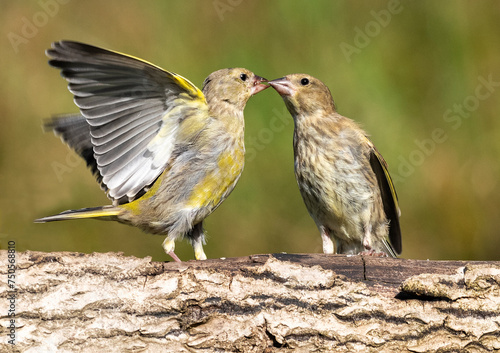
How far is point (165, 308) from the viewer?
110 inches

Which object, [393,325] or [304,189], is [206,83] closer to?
[304,189]

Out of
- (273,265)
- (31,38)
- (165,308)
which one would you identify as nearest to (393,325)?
(273,265)

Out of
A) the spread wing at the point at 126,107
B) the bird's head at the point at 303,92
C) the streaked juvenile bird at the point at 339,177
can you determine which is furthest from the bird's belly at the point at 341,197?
the spread wing at the point at 126,107

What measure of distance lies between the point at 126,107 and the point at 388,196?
168 centimetres

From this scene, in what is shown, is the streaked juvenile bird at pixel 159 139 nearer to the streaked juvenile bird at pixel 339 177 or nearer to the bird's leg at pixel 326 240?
the streaked juvenile bird at pixel 339 177

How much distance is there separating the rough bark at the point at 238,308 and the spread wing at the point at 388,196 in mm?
1202

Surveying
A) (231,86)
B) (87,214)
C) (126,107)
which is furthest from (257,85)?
(87,214)

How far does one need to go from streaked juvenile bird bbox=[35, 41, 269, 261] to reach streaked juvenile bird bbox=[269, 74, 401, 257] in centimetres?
44

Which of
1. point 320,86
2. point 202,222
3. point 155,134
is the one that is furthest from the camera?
point 320,86

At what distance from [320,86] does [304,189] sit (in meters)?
0.65

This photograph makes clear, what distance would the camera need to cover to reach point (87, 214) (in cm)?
350

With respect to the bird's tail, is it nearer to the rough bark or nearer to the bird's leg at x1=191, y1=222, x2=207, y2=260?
the bird's leg at x1=191, y1=222, x2=207, y2=260

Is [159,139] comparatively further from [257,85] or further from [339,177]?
[339,177]

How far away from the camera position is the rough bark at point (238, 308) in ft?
8.98
